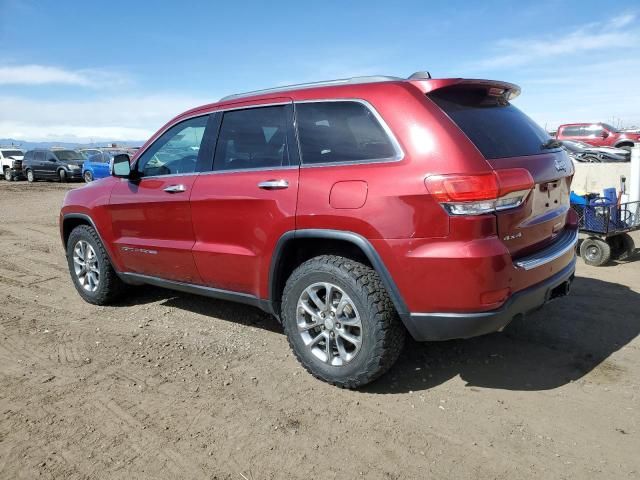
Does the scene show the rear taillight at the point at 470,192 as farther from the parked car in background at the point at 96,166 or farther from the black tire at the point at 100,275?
the parked car in background at the point at 96,166

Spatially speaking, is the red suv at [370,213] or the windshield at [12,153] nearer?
the red suv at [370,213]

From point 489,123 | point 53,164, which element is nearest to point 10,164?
point 53,164

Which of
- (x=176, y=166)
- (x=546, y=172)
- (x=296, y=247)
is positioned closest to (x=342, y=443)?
(x=296, y=247)

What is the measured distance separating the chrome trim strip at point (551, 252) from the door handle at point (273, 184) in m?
1.46

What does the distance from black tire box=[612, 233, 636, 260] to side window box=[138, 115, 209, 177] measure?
539 cm

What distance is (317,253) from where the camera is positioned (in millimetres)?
3334

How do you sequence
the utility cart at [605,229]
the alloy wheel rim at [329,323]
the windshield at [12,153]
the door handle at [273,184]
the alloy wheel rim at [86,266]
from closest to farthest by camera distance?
1. the alloy wheel rim at [329,323]
2. the door handle at [273,184]
3. the alloy wheel rim at [86,266]
4. the utility cart at [605,229]
5. the windshield at [12,153]

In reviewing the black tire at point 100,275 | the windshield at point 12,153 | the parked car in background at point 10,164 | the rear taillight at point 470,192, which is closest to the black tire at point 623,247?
the rear taillight at point 470,192

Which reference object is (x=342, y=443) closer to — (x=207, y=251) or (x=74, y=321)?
(x=207, y=251)

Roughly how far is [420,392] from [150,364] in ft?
6.23

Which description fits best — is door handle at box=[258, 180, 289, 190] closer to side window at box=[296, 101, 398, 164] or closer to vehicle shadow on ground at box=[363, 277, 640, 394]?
side window at box=[296, 101, 398, 164]

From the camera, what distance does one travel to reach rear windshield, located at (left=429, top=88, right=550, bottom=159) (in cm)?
288

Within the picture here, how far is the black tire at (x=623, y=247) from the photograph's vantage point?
6.47m

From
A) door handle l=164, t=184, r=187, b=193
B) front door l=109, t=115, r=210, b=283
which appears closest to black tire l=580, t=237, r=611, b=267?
front door l=109, t=115, r=210, b=283
